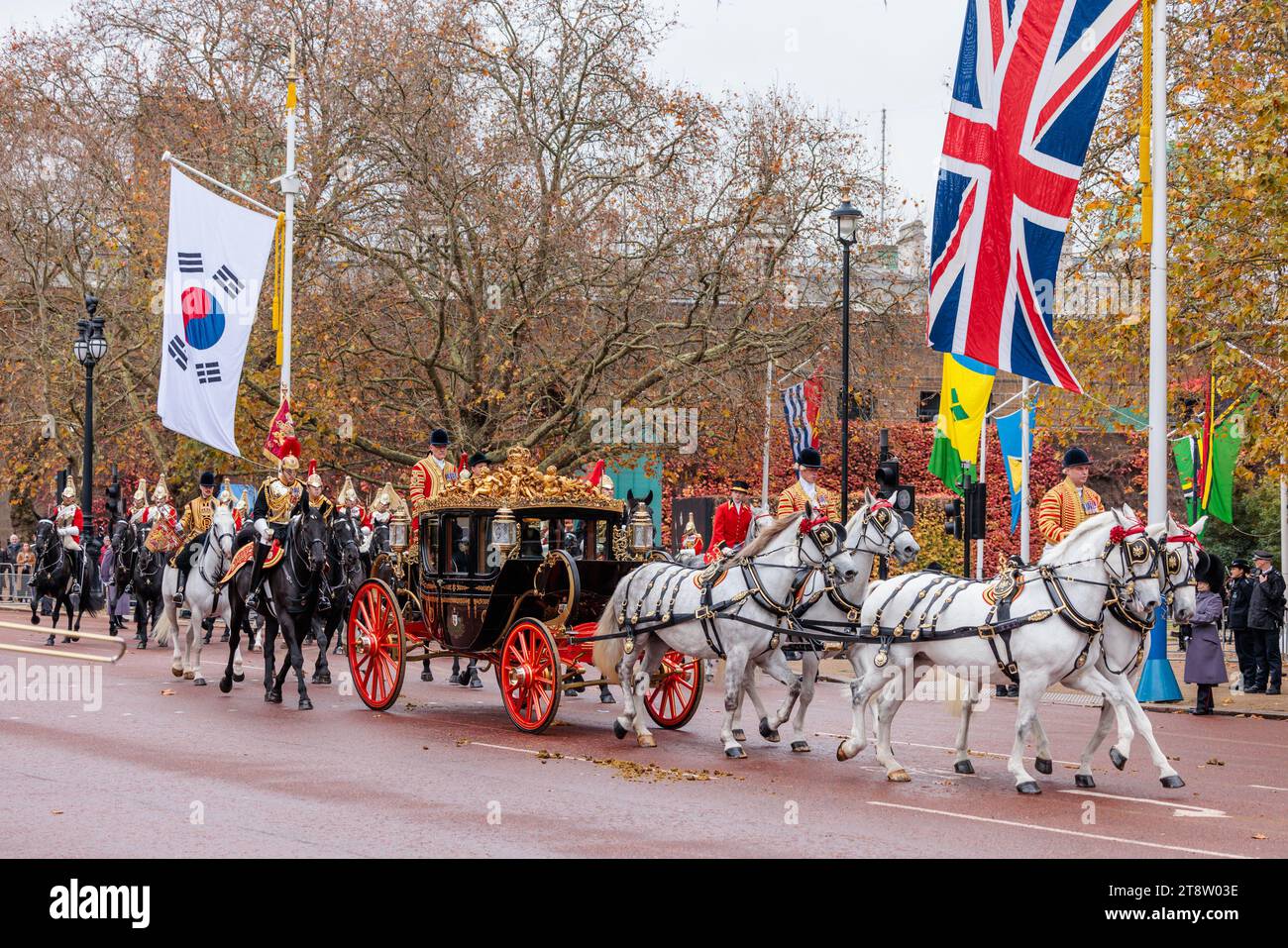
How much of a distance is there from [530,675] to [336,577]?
624 cm

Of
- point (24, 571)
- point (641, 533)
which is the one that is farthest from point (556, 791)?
point (24, 571)

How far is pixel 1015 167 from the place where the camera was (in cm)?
1546

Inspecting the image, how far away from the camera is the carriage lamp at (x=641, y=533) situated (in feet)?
48.5

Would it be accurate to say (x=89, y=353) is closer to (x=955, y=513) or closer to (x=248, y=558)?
(x=248, y=558)

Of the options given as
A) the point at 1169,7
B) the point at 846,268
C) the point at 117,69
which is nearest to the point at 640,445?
the point at 846,268

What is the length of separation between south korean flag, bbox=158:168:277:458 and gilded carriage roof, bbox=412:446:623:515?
6.52m

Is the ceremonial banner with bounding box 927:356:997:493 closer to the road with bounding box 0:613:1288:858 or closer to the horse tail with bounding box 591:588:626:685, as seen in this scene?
the road with bounding box 0:613:1288:858

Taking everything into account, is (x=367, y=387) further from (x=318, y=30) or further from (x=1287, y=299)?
(x=1287, y=299)

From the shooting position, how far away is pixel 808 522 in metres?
12.6

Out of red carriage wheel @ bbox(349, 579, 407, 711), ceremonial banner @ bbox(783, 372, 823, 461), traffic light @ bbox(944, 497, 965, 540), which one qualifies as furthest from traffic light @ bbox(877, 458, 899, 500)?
ceremonial banner @ bbox(783, 372, 823, 461)

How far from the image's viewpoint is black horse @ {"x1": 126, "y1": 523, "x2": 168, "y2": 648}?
2427 centimetres

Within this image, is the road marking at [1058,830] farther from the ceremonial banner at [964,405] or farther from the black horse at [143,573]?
the black horse at [143,573]
